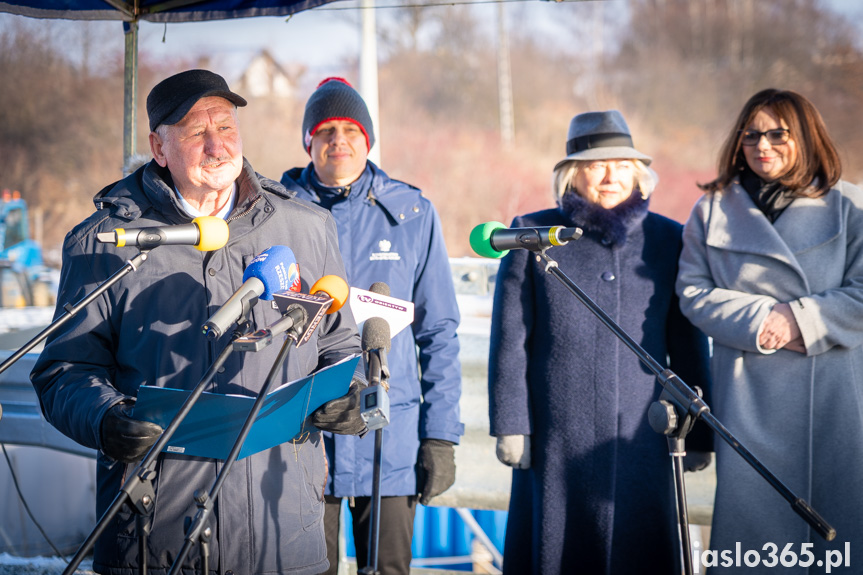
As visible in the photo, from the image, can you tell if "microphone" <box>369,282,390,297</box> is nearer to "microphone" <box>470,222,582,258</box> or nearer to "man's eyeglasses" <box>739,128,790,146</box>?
"microphone" <box>470,222,582,258</box>

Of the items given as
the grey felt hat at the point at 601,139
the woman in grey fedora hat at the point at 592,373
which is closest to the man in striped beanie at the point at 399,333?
the woman in grey fedora hat at the point at 592,373

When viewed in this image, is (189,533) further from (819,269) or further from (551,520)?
(819,269)

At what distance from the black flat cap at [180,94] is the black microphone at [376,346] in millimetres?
→ 798

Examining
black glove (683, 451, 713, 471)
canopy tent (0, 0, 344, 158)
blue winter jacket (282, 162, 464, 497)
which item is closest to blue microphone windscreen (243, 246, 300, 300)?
blue winter jacket (282, 162, 464, 497)

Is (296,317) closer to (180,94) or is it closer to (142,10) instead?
(180,94)

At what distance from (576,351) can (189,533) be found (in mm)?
1791

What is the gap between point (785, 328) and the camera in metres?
2.89

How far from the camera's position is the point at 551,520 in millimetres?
2986

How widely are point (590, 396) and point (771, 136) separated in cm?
122

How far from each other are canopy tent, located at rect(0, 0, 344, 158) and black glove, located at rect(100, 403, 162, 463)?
217 cm

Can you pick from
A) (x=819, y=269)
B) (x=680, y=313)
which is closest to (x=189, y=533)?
(x=680, y=313)

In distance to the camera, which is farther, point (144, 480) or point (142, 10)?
point (142, 10)

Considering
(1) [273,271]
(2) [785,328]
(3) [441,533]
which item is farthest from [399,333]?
(3) [441,533]

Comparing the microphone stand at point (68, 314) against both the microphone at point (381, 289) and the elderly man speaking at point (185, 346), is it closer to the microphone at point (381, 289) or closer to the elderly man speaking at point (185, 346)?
the elderly man speaking at point (185, 346)
